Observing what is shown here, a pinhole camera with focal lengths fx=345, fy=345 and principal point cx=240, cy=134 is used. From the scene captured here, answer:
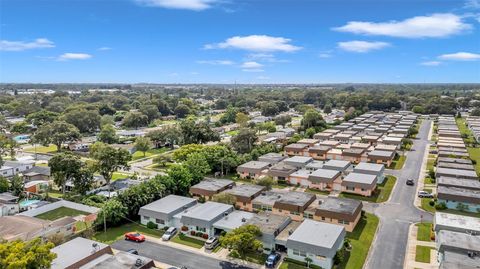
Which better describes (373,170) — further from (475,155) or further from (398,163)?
(475,155)

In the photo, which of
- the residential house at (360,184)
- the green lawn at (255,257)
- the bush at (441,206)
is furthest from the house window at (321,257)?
the bush at (441,206)

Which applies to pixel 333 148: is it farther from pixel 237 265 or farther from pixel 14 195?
pixel 14 195

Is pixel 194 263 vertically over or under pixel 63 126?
under

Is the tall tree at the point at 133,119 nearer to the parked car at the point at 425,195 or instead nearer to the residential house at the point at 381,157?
the residential house at the point at 381,157

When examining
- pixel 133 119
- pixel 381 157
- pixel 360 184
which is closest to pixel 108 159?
pixel 360 184

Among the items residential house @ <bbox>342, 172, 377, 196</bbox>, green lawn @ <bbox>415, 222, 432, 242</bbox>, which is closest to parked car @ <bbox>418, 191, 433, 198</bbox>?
residential house @ <bbox>342, 172, 377, 196</bbox>

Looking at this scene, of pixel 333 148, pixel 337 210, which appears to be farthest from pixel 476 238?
pixel 333 148

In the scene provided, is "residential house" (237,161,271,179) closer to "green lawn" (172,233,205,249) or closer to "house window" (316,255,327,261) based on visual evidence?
"green lawn" (172,233,205,249)
